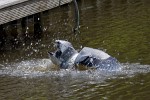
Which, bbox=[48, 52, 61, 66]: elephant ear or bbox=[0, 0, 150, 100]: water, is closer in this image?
bbox=[0, 0, 150, 100]: water

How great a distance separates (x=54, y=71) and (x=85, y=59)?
2.78 ft

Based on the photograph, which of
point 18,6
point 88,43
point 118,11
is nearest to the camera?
point 88,43

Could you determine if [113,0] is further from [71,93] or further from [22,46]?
[71,93]

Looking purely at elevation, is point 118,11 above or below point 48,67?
above

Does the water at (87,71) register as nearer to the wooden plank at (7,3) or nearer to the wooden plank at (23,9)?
the wooden plank at (23,9)

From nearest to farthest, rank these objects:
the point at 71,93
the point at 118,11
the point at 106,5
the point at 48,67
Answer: the point at 71,93 → the point at 48,67 → the point at 118,11 → the point at 106,5

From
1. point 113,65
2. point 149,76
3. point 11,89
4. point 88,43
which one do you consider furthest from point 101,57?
point 88,43

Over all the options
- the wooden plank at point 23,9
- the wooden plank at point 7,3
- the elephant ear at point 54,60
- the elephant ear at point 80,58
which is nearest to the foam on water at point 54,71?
the elephant ear at point 54,60

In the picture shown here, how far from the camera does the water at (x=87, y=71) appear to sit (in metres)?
11.9

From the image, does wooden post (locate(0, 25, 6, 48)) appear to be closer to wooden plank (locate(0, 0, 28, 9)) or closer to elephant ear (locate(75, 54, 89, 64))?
wooden plank (locate(0, 0, 28, 9))

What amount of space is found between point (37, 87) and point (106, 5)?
13.2 m

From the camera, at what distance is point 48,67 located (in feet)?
46.6

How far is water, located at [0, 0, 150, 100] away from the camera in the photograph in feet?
38.9

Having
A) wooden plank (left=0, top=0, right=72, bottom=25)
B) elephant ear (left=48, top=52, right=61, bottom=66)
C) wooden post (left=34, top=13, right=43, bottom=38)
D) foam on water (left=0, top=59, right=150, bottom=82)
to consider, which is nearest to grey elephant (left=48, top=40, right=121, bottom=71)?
elephant ear (left=48, top=52, right=61, bottom=66)
